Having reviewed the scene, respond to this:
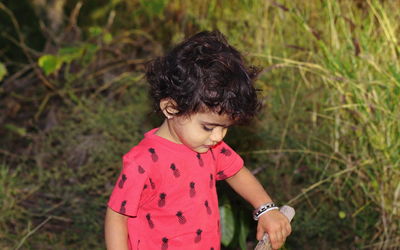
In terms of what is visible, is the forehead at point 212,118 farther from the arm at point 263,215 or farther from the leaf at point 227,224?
the leaf at point 227,224

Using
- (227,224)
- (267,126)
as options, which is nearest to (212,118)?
(227,224)

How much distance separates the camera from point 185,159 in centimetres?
196

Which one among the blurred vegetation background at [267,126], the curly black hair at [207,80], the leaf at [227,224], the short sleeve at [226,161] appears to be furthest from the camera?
the blurred vegetation background at [267,126]

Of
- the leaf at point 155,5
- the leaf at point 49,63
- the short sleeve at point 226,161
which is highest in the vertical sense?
the leaf at point 155,5

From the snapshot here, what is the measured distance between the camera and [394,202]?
2.74 meters

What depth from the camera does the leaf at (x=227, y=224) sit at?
275 centimetres

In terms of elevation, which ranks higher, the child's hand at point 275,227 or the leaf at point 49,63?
the leaf at point 49,63

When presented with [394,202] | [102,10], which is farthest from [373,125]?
[102,10]

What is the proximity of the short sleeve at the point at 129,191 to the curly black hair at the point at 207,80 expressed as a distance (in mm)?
206

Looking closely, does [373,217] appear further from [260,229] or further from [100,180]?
[100,180]

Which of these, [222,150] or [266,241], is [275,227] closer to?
[266,241]

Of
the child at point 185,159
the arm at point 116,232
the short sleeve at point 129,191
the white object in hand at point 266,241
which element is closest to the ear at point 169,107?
the child at point 185,159

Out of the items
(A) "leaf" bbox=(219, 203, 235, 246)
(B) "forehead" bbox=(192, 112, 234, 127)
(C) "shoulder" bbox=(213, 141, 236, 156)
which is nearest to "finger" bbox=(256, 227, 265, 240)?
(C) "shoulder" bbox=(213, 141, 236, 156)

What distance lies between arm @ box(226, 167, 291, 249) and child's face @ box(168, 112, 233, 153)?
317mm
